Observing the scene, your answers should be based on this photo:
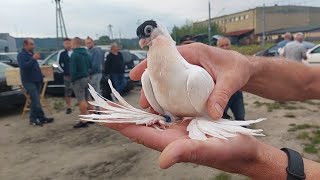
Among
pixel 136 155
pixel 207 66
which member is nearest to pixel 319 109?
pixel 136 155

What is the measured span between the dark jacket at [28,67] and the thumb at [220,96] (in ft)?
19.0

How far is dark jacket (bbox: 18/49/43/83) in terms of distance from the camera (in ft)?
21.7

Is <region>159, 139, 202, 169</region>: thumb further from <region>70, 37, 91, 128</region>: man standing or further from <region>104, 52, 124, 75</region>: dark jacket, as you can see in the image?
<region>104, 52, 124, 75</region>: dark jacket

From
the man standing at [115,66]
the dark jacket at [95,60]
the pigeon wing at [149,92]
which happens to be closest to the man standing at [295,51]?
the man standing at [115,66]

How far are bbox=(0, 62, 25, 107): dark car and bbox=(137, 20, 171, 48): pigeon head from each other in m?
7.30

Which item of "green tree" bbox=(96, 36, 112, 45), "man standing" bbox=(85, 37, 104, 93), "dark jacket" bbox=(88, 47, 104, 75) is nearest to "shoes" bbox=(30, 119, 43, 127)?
"man standing" bbox=(85, 37, 104, 93)

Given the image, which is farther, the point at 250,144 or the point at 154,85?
the point at 154,85

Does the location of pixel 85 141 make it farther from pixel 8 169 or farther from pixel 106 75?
pixel 106 75

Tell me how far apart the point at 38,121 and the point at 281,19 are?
63180 millimetres

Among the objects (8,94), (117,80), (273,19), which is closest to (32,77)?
→ (8,94)

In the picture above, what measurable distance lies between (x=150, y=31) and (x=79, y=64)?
518cm

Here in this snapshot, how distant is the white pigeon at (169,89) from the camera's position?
1.41 m

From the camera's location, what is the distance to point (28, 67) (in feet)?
21.8

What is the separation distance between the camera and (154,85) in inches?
60.1
